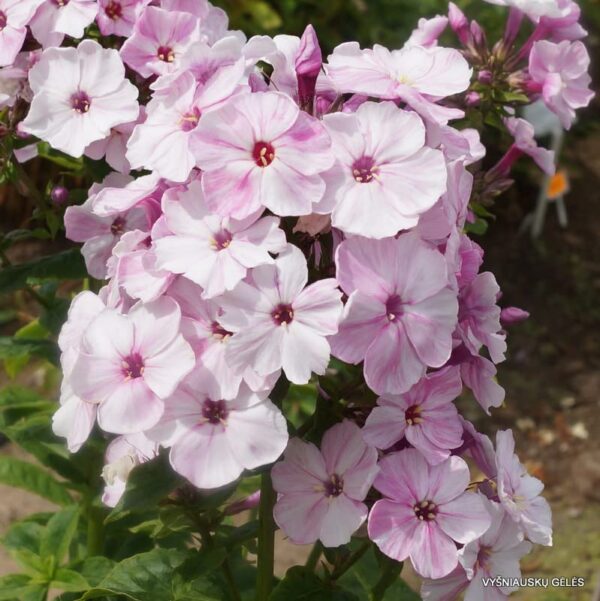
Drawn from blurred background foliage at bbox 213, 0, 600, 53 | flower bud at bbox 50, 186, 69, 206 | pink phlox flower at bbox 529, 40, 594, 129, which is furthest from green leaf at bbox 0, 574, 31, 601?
blurred background foliage at bbox 213, 0, 600, 53

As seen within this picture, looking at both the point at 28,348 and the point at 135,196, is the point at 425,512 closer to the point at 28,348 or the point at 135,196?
the point at 135,196

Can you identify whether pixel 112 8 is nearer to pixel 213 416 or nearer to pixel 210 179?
pixel 210 179

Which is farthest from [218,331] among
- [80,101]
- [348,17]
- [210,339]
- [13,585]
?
[348,17]

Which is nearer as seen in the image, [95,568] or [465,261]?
[465,261]

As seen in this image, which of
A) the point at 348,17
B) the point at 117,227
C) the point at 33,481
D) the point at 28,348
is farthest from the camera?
the point at 348,17

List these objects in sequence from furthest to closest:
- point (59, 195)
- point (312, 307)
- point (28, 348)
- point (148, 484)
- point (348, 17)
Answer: point (348, 17), point (28, 348), point (59, 195), point (148, 484), point (312, 307)

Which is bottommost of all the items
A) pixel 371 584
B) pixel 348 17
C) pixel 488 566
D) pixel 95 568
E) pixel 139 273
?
pixel 348 17

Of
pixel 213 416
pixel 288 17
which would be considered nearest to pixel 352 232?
pixel 213 416
